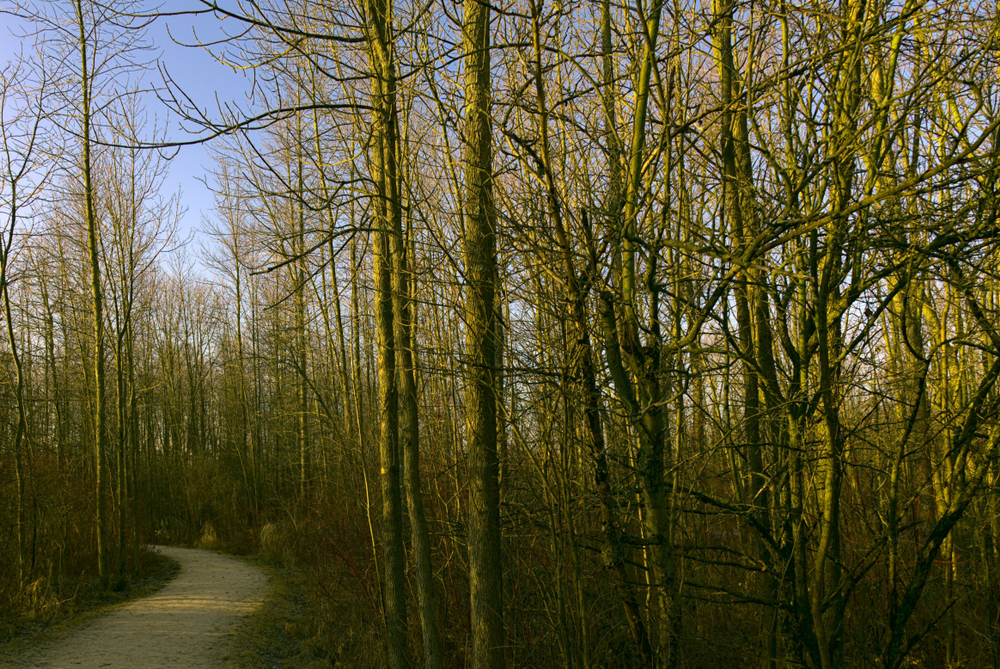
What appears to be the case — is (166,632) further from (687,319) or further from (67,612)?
(687,319)

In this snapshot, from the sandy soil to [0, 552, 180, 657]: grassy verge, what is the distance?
0.72 ft

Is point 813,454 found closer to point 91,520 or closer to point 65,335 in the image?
point 91,520

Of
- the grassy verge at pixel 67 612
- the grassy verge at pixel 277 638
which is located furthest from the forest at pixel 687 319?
the grassy verge at pixel 67 612

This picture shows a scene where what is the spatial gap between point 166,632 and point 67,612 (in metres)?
1.97

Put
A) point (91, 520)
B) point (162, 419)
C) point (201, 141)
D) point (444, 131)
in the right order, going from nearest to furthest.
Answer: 1. point (201, 141)
2. point (444, 131)
3. point (91, 520)
4. point (162, 419)

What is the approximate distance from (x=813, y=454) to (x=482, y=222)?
257 centimetres

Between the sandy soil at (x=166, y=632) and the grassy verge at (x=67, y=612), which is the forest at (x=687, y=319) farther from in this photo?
the grassy verge at (x=67, y=612)

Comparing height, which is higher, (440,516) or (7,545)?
(440,516)

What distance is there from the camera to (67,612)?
870 cm

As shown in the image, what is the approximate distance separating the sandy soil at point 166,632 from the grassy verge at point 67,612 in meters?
0.22

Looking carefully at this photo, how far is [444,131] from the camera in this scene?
5.75 meters

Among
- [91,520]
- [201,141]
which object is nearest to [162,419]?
[91,520]

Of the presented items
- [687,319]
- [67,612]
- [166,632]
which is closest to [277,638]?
[166,632]

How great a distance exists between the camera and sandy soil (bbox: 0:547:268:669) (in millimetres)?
6789
